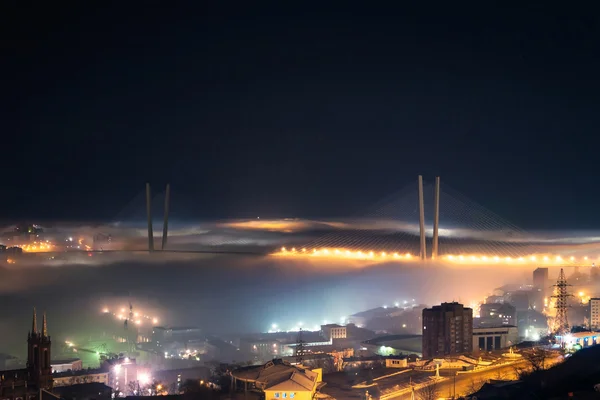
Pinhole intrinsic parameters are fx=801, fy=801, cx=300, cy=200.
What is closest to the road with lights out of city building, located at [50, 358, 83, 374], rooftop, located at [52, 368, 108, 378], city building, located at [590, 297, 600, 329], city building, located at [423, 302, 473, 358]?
city building, located at [590, 297, 600, 329]

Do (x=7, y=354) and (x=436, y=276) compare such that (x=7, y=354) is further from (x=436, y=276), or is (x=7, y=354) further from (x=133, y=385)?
(x=436, y=276)

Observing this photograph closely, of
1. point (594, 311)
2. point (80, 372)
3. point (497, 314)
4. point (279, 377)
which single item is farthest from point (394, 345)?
Answer: point (279, 377)

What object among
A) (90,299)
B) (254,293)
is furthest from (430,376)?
(254,293)

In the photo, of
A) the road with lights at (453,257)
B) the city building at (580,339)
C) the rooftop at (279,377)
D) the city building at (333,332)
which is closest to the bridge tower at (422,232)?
the road with lights at (453,257)

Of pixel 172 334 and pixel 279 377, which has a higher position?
pixel 279 377

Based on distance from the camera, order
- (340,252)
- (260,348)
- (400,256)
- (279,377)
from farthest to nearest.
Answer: (340,252), (400,256), (260,348), (279,377)

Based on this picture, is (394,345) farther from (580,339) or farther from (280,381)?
(280,381)

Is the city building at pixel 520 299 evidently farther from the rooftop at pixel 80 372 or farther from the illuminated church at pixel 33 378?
the illuminated church at pixel 33 378
